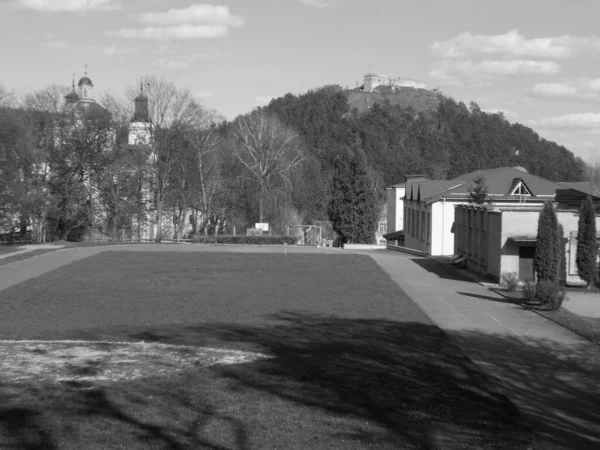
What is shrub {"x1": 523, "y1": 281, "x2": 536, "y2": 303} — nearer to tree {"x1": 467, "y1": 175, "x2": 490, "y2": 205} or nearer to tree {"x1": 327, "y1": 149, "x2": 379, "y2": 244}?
tree {"x1": 467, "y1": 175, "x2": 490, "y2": 205}

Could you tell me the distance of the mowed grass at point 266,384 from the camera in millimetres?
9305

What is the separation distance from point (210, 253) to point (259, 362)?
2902 centimetres

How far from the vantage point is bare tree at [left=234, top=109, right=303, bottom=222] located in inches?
2611

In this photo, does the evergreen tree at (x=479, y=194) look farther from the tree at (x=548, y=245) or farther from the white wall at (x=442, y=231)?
the tree at (x=548, y=245)

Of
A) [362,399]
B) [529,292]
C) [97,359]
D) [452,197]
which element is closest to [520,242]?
[529,292]

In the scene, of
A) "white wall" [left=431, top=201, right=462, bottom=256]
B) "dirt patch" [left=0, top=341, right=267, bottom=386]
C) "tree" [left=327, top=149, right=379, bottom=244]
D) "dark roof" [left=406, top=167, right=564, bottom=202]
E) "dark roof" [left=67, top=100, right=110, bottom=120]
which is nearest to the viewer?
"dirt patch" [left=0, top=341, right=267, bottom=386]

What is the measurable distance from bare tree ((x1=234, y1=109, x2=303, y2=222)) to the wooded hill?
3620 centimetres

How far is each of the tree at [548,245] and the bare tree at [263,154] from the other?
4014 cm

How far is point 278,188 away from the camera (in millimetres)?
66062

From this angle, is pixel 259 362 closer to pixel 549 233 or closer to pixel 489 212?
pixel 549 233

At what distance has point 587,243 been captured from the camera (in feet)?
91.7

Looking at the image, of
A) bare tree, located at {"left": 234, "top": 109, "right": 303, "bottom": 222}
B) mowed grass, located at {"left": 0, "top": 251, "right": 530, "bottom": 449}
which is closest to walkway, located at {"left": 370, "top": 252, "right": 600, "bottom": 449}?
mowed grass, located at {"left": 0, "top": 251, "right": 530, "bottom": 449}

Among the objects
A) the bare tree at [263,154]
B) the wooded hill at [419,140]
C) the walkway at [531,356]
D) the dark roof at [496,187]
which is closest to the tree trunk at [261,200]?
the bare tree at [263,154]

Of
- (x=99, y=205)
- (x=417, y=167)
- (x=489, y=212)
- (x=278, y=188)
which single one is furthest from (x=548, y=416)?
(x=417, y=167)
